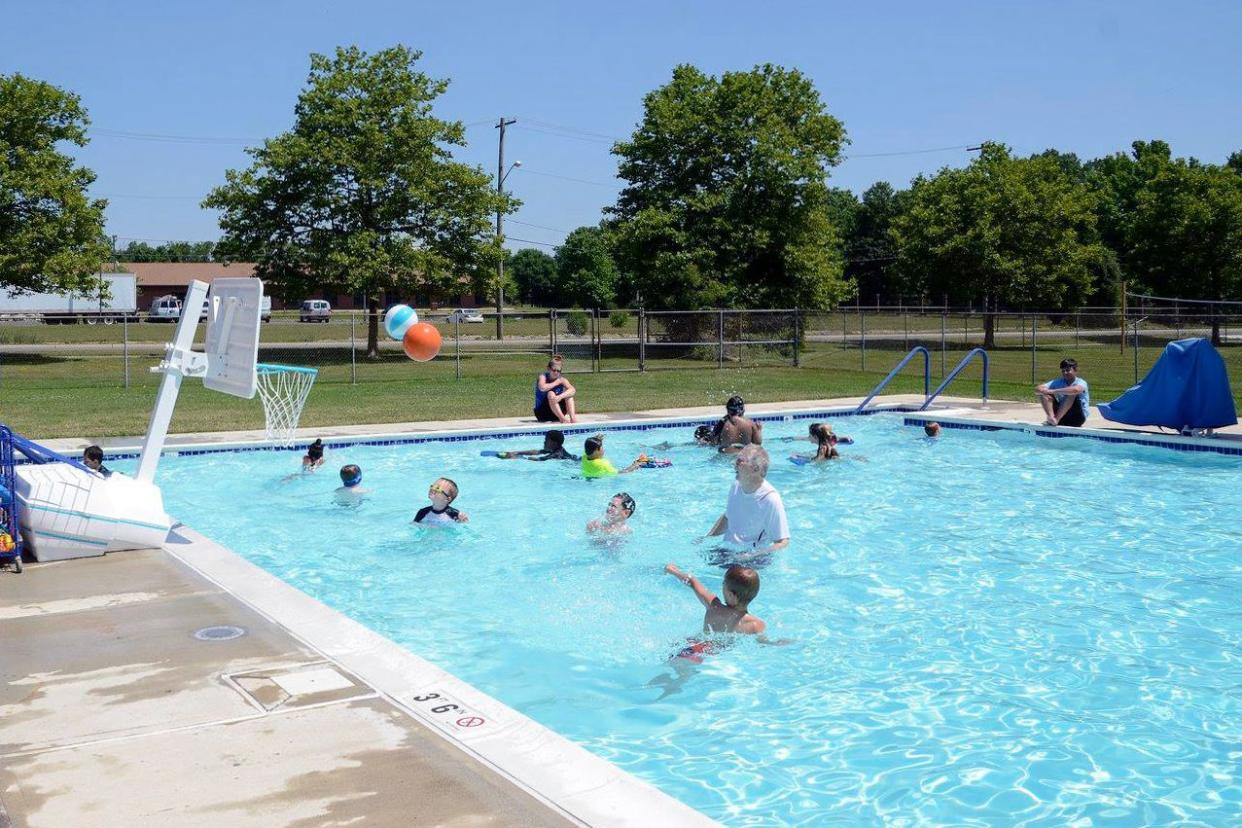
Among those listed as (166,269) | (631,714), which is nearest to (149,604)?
(631,714)

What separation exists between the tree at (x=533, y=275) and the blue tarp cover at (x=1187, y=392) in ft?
355

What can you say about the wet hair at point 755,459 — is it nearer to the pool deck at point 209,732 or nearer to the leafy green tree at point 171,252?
the pool deck at point 209,732

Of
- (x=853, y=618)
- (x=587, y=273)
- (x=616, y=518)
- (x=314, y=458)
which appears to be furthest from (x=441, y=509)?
(x=587, y=273)

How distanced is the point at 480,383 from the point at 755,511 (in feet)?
69.5

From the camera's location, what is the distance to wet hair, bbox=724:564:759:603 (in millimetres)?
7582

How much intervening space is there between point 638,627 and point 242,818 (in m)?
4.83

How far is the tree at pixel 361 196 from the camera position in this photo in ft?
132

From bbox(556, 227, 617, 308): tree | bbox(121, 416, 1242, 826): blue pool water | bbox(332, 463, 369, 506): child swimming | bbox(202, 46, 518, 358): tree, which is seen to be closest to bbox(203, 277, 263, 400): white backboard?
bbox(121, 416, 1242, 826): blue pool water

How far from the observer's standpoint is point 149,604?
7.99 m

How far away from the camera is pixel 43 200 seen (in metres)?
38.7

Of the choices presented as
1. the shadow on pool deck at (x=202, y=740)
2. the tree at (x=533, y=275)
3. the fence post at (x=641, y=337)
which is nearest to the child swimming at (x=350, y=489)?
the shadow on pool deck at (x=202, y=740)

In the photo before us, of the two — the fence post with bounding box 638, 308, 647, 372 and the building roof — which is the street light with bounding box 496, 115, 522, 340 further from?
the building roof

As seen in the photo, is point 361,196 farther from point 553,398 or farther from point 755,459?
point 755,459

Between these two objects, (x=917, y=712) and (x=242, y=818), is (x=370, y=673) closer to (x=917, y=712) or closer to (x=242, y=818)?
(x=242, y=818)
